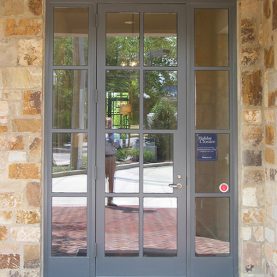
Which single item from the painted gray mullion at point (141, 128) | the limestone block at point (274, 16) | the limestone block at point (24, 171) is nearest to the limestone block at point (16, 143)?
the limestone block at point (24, 171)

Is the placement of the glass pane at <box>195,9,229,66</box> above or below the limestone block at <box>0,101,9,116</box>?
above

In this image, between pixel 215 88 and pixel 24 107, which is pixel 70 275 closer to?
pixel 24 107

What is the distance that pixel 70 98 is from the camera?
4.59 metres

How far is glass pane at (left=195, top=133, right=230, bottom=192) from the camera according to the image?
4574 millimetres

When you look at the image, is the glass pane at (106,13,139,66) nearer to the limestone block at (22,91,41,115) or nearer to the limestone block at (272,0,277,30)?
the limestone block at (22,91,41,115)

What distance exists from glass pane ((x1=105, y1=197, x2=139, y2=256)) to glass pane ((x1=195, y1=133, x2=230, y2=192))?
66 cm

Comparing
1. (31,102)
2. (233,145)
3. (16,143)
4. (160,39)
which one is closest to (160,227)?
(233,145)

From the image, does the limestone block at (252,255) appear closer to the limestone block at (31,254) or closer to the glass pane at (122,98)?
the glass pane at (122,98)

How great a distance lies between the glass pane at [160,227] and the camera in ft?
14.9

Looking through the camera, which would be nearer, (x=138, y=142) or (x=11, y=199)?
(x=11, y=199)

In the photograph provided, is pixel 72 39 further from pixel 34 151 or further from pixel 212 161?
pixel 212 161

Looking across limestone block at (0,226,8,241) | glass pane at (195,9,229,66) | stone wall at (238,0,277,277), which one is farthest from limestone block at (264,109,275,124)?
limestone block at (0,226,8,241)

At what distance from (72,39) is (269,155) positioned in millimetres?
2084

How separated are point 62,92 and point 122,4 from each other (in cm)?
99
